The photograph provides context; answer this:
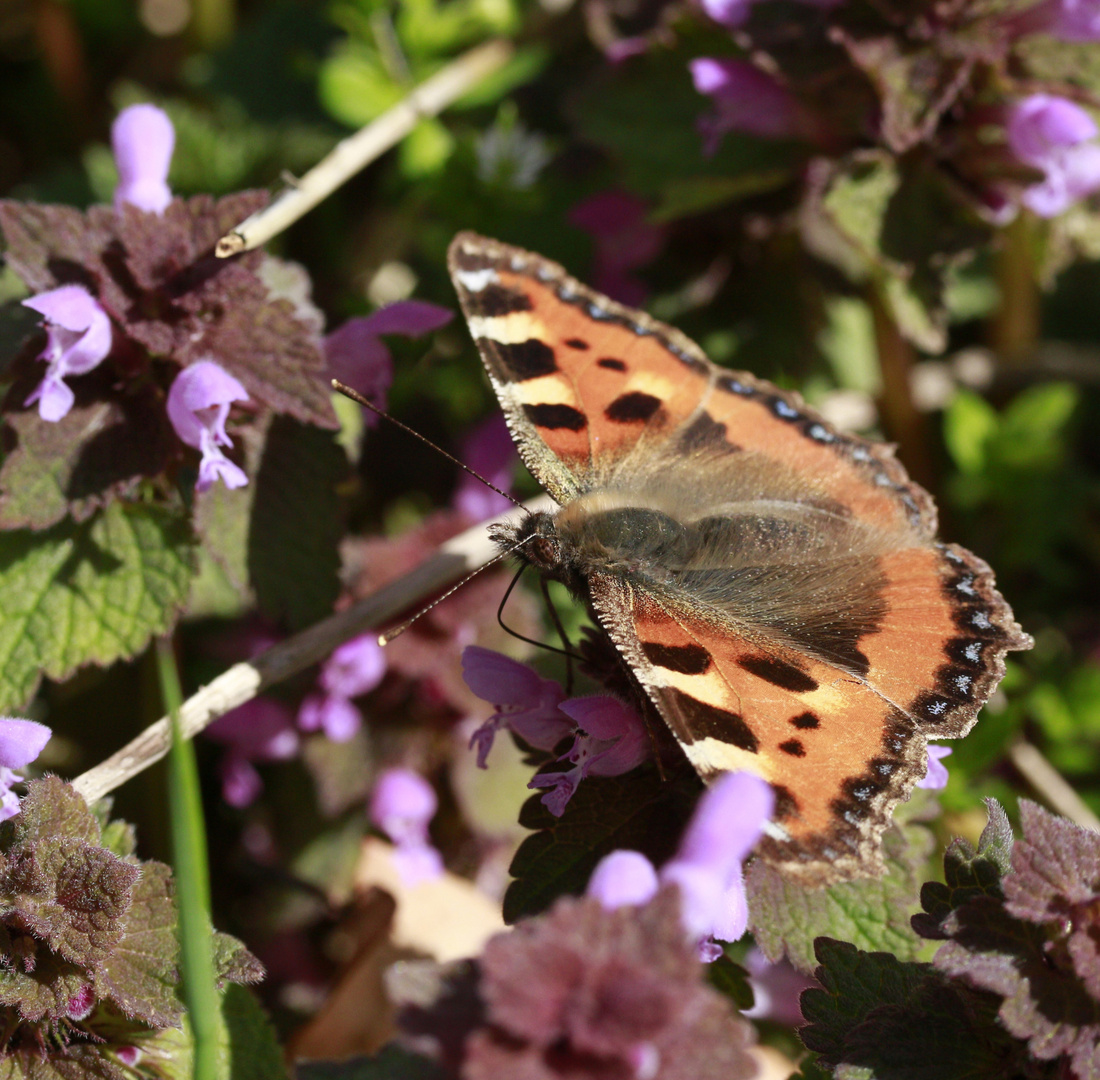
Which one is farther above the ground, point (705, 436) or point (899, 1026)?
point (705, 436)

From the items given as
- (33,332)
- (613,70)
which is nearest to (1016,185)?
(613,70)

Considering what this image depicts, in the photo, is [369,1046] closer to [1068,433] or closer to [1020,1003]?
[1020,1003]

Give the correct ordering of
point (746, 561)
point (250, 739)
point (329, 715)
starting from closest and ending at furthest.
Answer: point (746, 561) → point (329, 715) → point (250, 739)

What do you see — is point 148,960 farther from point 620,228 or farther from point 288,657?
point 620,228

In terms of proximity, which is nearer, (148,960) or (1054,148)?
(148,960)

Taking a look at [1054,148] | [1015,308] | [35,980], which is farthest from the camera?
[1015,308]

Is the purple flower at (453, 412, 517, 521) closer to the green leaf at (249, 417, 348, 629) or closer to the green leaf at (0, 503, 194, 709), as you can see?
the green leaf at (249, 417, 348, 629)

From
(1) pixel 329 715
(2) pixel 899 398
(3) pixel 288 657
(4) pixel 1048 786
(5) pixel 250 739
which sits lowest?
(4) pixel 1048 786

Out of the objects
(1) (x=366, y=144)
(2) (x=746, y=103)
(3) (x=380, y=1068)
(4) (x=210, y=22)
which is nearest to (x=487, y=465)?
(1) (x=366, y=144)

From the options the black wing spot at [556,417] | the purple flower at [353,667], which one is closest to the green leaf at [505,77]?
the black wing spot at [556,417]

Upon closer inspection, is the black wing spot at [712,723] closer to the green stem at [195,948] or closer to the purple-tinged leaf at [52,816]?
the green stem at [195,948]
